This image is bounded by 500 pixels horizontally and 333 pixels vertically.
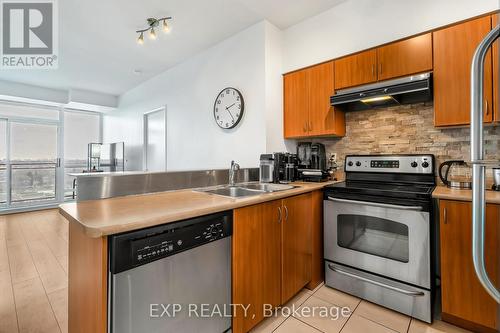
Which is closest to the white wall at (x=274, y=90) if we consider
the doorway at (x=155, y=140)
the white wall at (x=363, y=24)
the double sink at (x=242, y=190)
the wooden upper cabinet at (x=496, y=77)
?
the white wall at (x=363, y=24)

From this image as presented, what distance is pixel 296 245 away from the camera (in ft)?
6.11

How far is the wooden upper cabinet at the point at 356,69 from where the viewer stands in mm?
2129

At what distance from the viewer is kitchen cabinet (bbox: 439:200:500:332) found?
142 cm

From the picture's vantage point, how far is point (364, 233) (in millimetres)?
1887

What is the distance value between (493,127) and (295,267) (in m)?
1.90

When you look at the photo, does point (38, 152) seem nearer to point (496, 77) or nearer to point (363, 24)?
point (363, 24)

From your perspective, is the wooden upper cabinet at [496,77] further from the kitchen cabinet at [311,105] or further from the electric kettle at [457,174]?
the kitchen cabinet at [311,105]

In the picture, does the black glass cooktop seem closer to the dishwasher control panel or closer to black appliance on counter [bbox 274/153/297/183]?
black appliance on counter [bbox 274/153/297/183]

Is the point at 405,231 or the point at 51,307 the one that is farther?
the point at 51,307

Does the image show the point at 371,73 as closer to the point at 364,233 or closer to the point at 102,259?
the point at 364,233

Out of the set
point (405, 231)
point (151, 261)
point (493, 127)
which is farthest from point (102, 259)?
point (493, 127)

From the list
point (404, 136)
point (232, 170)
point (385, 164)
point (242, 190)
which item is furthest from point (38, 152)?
point (404, 136)

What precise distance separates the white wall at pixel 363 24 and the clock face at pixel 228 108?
0.67 metres

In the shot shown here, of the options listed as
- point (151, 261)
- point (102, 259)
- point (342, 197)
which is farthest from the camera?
point (342, 197)
